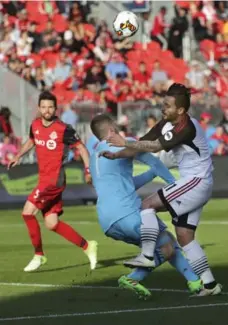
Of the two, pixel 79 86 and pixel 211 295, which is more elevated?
pixel 211 295

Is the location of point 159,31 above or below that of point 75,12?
below

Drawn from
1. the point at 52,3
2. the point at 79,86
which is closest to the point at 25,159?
the point at 79,86

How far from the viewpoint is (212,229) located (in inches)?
682

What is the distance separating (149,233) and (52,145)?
3.23 metres

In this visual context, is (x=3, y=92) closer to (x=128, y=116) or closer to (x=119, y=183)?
(x=128, y=116)

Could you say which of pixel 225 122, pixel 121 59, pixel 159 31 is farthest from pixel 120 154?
pixel 159 31

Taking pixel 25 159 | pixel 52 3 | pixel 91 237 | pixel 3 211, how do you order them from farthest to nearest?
pixel 52 3
pixel 25 159
pixel 3 211
pixel 91 237

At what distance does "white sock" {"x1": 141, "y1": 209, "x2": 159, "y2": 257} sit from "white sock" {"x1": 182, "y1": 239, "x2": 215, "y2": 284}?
13.5 inches

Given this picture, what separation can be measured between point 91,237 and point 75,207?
6.22m

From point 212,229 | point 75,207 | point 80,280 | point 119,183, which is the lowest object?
point 75,207

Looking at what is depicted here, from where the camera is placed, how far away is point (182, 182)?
972cm

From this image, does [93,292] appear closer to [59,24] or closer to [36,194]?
[36,194]

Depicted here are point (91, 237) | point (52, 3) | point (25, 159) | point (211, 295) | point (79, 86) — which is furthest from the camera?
point (52, 3)

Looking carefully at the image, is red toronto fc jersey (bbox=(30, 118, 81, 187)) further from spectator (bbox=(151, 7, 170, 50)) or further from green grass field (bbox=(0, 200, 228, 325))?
spectator (bbox=(151, 7, 170, 50))
